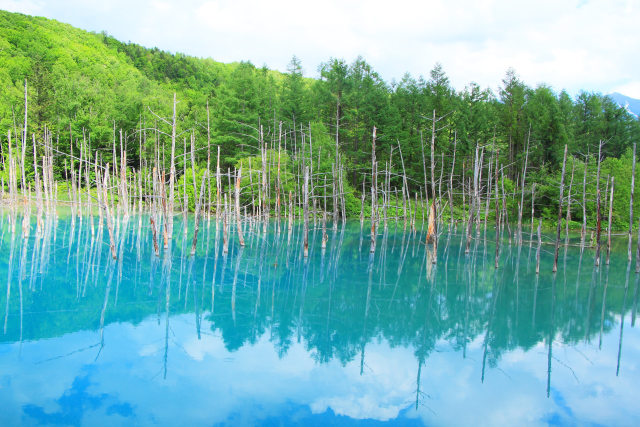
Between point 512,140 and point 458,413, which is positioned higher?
point 512,140

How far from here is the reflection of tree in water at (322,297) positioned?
856 centimetres

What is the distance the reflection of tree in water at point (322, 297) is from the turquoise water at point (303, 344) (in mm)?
64

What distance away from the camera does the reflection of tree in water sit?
8562 millimetres

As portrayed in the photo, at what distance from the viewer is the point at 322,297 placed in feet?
37.1

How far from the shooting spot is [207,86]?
54.4m

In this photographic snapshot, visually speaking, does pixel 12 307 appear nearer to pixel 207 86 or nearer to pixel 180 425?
pixel 180 425

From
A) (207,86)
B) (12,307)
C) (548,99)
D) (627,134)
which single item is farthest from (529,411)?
(207,86)

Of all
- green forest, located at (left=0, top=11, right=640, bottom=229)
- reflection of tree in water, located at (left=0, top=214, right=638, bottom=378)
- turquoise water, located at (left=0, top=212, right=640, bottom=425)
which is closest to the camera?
turquoise water, located at (left=0, top=212, right=640, bottom=425)

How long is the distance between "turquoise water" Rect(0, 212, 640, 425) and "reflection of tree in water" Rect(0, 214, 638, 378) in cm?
6

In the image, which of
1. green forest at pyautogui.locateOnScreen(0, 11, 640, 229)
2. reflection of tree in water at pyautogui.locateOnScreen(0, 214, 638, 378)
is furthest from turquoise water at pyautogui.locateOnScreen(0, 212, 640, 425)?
green forest at pyautogui.locateOnScreen(0, 11, 640, 229)

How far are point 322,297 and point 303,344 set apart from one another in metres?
3.30

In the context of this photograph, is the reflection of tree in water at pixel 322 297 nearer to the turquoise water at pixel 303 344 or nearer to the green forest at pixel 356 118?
the turquoise water at pixel 303 344

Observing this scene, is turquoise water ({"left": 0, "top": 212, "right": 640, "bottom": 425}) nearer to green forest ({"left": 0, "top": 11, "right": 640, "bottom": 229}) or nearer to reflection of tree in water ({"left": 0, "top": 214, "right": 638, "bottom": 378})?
reflection of tree in water ({"left": 0, "top": 214, "right": 638, "bottom": 378})

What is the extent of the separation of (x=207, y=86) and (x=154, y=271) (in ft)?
150
